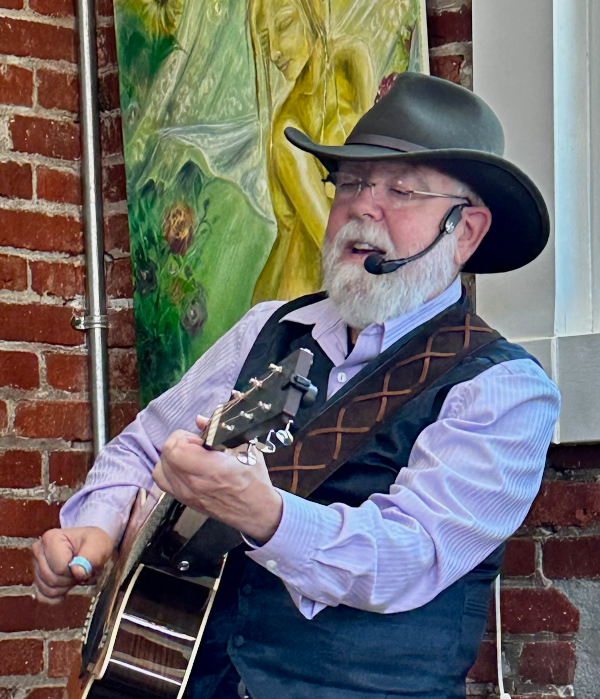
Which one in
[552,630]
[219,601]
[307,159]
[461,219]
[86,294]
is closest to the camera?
[219,601]

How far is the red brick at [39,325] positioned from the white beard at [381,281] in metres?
1.07

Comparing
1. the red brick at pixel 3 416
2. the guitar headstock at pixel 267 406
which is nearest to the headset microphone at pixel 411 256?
the guitar headstock at pixel 267 406

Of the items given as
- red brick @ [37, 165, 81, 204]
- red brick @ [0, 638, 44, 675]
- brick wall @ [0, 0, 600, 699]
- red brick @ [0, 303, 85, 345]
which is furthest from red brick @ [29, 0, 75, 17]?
red brick @ [0, 638, 44, 675]

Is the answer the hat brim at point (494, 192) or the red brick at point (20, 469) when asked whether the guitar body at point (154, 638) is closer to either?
the hat brim at point (494, 192)

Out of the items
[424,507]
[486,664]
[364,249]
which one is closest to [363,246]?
[364,249]

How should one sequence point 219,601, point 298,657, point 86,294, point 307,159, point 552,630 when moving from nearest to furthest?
point 298,657 → point 219,601 → point 552,630 → point 307,159 → point 86,294

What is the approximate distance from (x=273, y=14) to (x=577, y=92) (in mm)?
769

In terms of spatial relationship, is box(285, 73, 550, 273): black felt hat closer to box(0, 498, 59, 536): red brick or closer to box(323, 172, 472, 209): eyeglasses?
box(323, 172, 472, 209): eyeglasses

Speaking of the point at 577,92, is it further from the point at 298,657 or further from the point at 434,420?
the point at 298,657

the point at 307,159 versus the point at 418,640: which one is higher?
the point at 307,159

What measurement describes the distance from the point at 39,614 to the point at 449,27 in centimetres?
167

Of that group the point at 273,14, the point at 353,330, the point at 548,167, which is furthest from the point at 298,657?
the point at 273,14

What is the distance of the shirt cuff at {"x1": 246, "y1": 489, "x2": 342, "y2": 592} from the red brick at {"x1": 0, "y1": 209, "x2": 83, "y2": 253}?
1461 millimetres

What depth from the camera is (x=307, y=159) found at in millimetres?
2814
